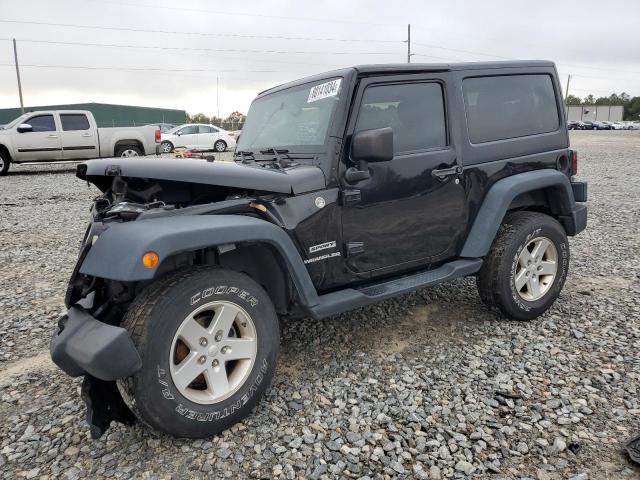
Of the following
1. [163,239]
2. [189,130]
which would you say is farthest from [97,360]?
[189,130]

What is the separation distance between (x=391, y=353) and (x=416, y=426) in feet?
2.88

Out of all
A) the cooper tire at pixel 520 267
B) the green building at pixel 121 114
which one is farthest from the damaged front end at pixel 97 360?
the green building at pixel 121 114

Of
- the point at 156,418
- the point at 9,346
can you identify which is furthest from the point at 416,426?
the point at 9,346

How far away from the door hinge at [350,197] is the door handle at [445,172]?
2.22 ft

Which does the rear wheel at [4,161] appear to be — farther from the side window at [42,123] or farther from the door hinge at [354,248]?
the door hinge at [354,248]

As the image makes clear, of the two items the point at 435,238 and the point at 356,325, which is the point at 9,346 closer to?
the point at 356,325

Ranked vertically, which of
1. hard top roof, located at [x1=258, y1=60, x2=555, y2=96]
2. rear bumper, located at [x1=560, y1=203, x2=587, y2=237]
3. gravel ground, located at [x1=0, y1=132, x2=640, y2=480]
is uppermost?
hard top roof, located at [x1=258, y1=60, x2=555, y2=96]

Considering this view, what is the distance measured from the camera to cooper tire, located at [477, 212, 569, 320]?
385cm

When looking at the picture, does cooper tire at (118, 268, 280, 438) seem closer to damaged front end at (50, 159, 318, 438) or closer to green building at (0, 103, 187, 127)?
damaged front end at (50, 159, 318, 438)

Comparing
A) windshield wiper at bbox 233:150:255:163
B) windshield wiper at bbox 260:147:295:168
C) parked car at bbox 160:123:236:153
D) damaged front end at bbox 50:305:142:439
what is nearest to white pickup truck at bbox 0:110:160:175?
parked car at bbox 160:123:236:153

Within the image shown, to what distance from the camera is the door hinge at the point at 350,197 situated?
3.18 meters

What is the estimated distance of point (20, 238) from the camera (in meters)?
7.16

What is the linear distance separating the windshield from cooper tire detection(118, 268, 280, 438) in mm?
1213

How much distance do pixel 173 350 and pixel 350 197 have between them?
56.4 inches
